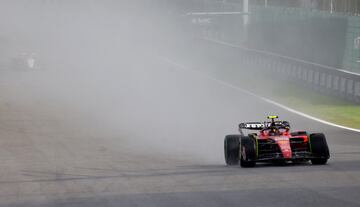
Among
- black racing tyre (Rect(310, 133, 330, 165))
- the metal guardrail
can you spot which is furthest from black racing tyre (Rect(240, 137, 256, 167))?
the metal guardrail

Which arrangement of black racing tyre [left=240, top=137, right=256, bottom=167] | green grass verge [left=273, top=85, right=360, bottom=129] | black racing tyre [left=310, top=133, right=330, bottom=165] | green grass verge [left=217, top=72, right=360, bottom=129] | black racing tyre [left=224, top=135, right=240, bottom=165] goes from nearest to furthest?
black racing tyre [left=310, top=133, right=330, bottom=165] → black racing tyre [left=240, top=137, right=256, bottom=167] → black racing tyre [left=224, top=135, right=240, bottom=165] → green grass verge [left=273, top=85, right=360, bottom=129] → green grass verge [left=217, top=72, right=360, bottom=129]

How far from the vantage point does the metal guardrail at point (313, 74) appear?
41125 millimetres

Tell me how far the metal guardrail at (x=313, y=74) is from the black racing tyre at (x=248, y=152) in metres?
18.9

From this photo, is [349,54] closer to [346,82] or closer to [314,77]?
[314,77]

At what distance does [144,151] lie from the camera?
27.2 m

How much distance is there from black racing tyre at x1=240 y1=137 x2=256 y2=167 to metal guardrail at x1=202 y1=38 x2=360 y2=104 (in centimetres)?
1889

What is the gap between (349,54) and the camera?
4853 centimetres

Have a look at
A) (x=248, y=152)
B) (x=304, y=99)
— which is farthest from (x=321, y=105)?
(x=248, y=152)

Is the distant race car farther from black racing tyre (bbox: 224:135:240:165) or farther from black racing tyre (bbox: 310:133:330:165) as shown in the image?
black racing tyre (bbox: 224:135:240:165)

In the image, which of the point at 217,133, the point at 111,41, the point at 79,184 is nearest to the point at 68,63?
the point at 111,41

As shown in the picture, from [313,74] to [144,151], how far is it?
20.5 meters

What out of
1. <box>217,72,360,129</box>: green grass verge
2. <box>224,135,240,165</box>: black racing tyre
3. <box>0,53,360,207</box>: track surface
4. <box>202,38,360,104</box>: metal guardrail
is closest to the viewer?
<box>0,53,360,207</box>: track surface

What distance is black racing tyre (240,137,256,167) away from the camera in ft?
70.6

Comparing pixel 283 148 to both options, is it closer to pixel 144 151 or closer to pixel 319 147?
pixel 319 147
